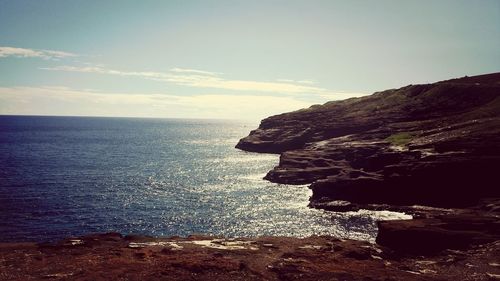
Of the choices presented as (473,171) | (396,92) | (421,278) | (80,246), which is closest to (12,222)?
(80,246)

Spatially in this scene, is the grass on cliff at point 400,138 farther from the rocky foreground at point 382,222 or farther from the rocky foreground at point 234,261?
the rocky foreground at point 234,261

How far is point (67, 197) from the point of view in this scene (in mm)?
84188

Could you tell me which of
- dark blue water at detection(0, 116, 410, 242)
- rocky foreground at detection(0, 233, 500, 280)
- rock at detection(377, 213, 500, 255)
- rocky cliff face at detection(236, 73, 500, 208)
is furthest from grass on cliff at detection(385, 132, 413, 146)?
rocky foreground at detection(0, 233, 500, 280)

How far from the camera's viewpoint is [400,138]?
10744 cm

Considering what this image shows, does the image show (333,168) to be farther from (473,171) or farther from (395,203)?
(473,171)

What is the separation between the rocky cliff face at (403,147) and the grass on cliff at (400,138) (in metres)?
0.31

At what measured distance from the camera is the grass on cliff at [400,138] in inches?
3996

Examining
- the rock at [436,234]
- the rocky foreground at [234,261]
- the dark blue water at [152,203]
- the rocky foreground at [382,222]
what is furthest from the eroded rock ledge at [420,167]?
the dark blue water at [152,203]

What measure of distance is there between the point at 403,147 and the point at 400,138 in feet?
43.5

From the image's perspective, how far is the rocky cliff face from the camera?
7538 cm

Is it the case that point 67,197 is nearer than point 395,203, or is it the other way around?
point 395,203

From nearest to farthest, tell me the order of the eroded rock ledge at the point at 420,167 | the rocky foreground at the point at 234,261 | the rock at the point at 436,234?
1. the rocky foreground at the point at 234,261
2. the rock at the point at 436,234
3. the eroded rock ledge at the point at 420,167

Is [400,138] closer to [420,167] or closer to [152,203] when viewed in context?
[420,167]

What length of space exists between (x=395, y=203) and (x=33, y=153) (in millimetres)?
137006
